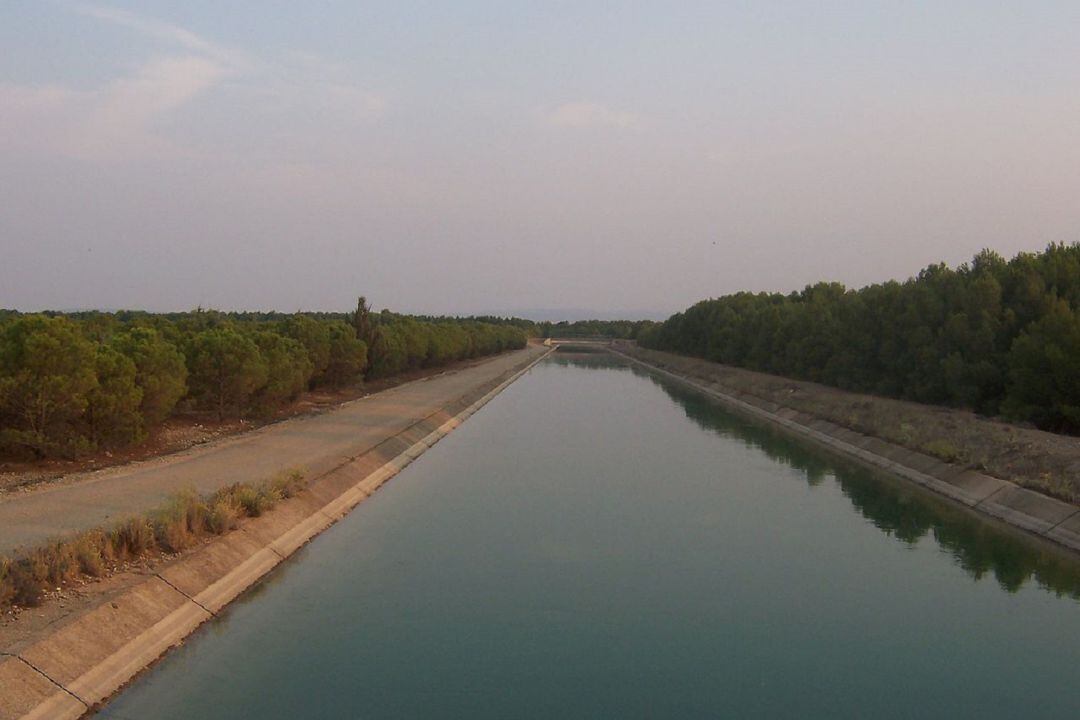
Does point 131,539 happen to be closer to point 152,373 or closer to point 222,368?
point 152,373

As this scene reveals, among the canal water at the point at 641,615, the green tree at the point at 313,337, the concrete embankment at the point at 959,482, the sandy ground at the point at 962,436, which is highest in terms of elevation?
the green tree at the point at 313,337

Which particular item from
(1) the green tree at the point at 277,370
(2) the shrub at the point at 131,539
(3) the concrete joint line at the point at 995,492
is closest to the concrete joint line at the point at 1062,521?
(3) the concrete joint line at the point at 995,492

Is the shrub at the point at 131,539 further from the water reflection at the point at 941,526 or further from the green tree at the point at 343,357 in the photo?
the green tree at the point at 343,357

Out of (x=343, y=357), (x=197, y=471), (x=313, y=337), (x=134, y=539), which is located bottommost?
(x=197, y=471)

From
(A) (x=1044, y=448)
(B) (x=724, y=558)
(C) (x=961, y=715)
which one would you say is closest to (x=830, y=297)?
(A) (x=1044, y=448)

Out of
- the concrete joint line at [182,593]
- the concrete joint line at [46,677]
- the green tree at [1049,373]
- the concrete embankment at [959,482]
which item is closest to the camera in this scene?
the concrete joint line at [46,677]

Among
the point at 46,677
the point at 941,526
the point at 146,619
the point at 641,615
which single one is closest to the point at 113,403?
the point at 146,619

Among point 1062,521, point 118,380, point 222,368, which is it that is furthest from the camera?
point 222,368
